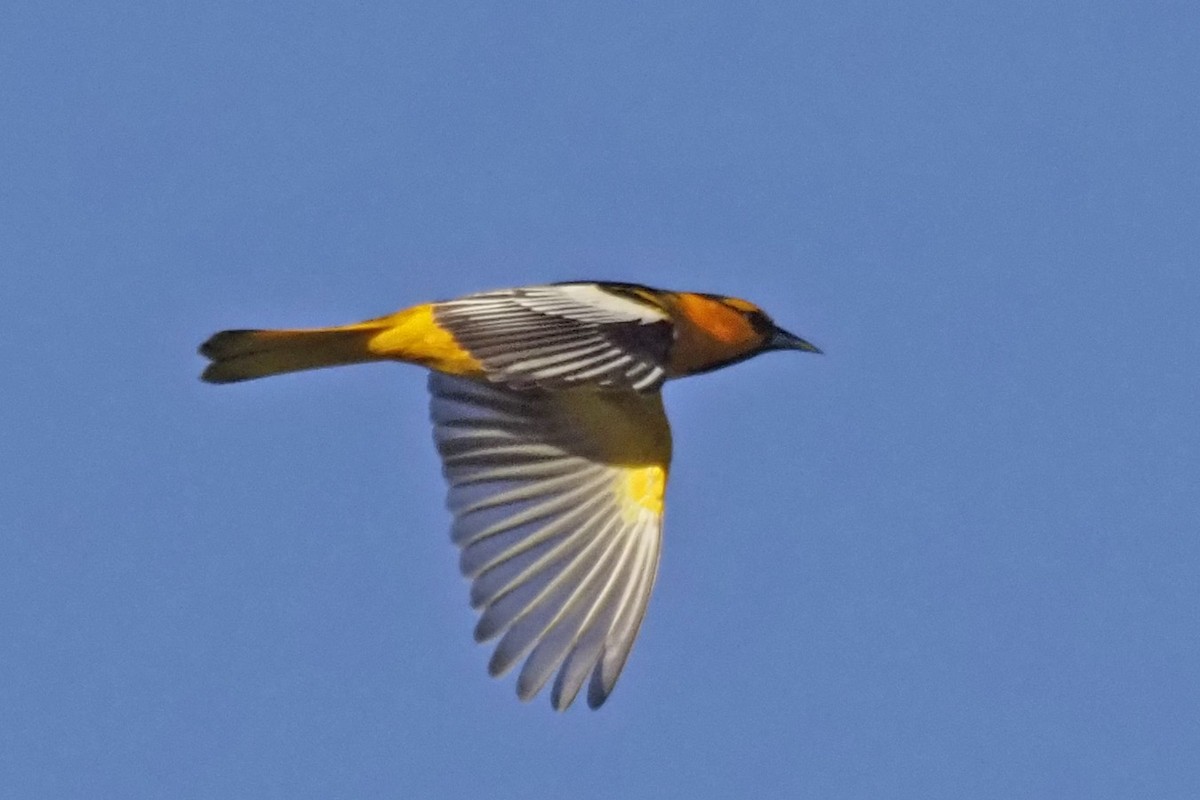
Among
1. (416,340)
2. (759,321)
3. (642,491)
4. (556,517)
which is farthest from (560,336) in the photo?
(759,321)

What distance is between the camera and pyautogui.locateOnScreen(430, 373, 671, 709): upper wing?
851 cm

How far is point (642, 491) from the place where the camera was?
30.5ft

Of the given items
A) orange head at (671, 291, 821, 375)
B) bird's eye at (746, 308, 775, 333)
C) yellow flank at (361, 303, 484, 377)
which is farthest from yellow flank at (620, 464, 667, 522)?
yellow flank at (361, 303, 484, 377)

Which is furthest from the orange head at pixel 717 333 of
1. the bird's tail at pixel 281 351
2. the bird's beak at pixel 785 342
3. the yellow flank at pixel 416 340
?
the bird's tail at pixel 281 351

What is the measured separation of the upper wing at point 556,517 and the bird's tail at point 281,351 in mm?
767

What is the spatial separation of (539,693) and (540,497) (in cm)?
111

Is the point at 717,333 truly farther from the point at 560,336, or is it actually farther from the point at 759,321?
the point at 560,336

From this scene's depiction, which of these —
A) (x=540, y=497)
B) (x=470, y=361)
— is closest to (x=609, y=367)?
(x=470, y=361)

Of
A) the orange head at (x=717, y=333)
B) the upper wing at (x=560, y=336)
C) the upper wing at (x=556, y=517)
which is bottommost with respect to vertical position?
the upper wing at (x=556, y=517)

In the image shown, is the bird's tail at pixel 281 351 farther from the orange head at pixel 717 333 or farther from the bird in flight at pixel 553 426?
the orange head at pixel 717 333

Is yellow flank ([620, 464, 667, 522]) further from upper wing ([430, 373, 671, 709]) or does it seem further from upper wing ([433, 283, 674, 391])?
upper wing ([433, 283, 674, 391])

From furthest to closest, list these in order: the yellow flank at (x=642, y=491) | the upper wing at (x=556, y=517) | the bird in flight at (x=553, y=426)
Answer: the yellow flank at (x=642, y=491), the upper wing at (x=556, y=517), the bird in flight at (x=553, y=426)

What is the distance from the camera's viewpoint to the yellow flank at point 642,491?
922cm

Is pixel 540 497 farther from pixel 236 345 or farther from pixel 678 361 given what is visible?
pixel 236 345
